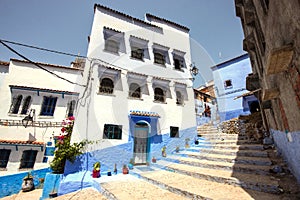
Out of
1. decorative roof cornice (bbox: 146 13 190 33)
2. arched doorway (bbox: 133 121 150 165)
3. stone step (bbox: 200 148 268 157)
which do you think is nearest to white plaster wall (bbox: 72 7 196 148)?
decorative roof cornice (bbox: 146 13 190 33)

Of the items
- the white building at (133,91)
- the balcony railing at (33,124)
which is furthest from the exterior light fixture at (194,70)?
the balcony railing at (33,124)

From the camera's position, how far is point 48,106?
43.5 ft

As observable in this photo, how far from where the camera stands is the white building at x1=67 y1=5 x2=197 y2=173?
8898 mm

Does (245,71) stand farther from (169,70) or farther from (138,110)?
(138,110)

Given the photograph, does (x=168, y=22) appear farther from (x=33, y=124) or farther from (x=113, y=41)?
(x=33, y=124)

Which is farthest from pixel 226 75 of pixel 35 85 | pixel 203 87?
pixel 35 85

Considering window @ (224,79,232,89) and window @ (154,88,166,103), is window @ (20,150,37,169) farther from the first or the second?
window @ (224,79,232,89)

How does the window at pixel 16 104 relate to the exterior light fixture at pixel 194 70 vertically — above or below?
below

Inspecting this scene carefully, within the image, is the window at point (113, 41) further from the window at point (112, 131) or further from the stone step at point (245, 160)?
the stone step at point (245, 160)

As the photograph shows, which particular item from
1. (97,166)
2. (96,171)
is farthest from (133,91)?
(96,171)

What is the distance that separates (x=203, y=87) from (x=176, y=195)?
30205mm

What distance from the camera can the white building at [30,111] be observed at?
11.2 metres

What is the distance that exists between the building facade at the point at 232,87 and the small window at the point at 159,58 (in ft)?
33.8

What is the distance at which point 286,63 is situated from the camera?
2691 millimetres
